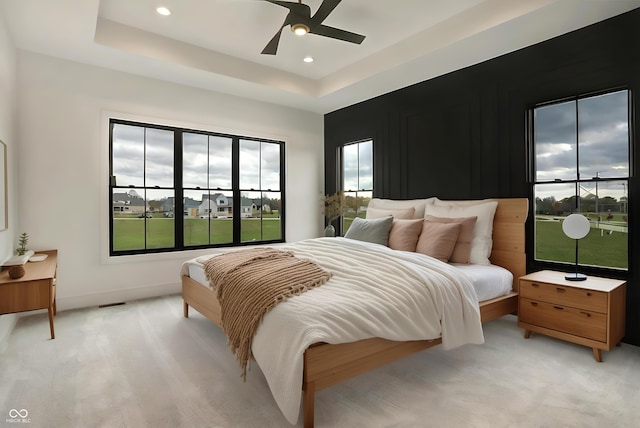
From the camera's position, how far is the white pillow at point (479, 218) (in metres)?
3.30

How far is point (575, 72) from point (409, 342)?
286cm

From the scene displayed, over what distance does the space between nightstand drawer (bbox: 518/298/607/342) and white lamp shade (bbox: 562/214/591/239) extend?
591 millimetres

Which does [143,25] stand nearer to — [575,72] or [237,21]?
[237,21]

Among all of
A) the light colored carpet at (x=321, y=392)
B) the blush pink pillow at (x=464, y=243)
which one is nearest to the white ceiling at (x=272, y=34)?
the blush pink pillow at (x=464, y=243)

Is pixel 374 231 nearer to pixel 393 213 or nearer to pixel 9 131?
pixel 393 213

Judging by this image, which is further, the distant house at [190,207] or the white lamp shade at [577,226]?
the distant house at [190,207]

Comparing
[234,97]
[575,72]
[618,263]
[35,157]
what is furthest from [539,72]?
[35,157]

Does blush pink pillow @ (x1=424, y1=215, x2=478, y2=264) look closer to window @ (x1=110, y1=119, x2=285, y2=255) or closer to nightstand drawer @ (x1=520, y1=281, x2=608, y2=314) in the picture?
nightstand drawer @ (x1=520, y1=281, x2=608, y2=314)

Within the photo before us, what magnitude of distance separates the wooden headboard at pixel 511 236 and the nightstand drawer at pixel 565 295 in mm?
388

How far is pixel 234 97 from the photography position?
4977 millimetres

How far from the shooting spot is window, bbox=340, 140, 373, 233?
5289 mm

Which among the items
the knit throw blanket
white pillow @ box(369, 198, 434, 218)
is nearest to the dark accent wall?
white pillow @ box(369, 198, 434, 218)

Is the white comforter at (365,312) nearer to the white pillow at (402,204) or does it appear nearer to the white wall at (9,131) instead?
the white pillow at (402,204)

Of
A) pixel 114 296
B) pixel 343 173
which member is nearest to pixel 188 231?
pixel 114 296
